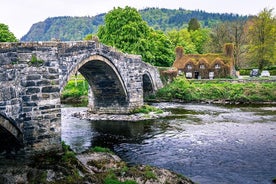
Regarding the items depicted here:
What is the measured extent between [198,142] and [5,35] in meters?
40.9

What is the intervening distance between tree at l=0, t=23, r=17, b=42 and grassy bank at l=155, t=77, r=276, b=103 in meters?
25.2

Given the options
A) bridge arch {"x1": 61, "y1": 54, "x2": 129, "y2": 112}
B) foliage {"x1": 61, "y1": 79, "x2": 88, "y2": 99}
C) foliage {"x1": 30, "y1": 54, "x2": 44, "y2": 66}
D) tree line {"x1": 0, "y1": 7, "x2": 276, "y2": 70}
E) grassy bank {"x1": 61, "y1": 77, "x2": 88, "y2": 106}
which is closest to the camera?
foliage {"x1": 30, "y1": 54, "x2": 44, "y2": 66}

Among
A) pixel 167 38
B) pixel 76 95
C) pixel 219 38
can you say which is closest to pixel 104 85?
pixel 76 95

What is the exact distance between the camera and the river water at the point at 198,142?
15.9m

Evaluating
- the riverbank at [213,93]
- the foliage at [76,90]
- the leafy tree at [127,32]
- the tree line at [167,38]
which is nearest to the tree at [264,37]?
the tree line at [167,38]

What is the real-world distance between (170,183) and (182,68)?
1948 inches

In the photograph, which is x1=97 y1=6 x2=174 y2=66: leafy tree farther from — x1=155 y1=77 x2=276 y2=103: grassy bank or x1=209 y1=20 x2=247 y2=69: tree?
x1=209 y1=20 x2=247 y2=69: tree

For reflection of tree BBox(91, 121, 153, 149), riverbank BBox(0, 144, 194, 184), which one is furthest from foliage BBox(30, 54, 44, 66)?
reflection of tree BBox(91, 121, 153, 149)

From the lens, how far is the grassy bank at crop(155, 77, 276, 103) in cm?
4112

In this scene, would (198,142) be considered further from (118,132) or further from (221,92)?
(221,92)

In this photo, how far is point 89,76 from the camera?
29625 millimetres

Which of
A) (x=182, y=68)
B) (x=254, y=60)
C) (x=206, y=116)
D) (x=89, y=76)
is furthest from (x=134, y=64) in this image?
(x=254, y=60)

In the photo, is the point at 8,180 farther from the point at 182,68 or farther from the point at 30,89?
the point at 182,68

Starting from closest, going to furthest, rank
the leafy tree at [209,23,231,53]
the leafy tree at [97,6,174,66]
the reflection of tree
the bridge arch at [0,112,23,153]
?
the bridge arch at [0,112,23,153] → the reflection of tree → the leafy tree at [97,6,174,66] → the leafy tree at [209,23,231,53]
